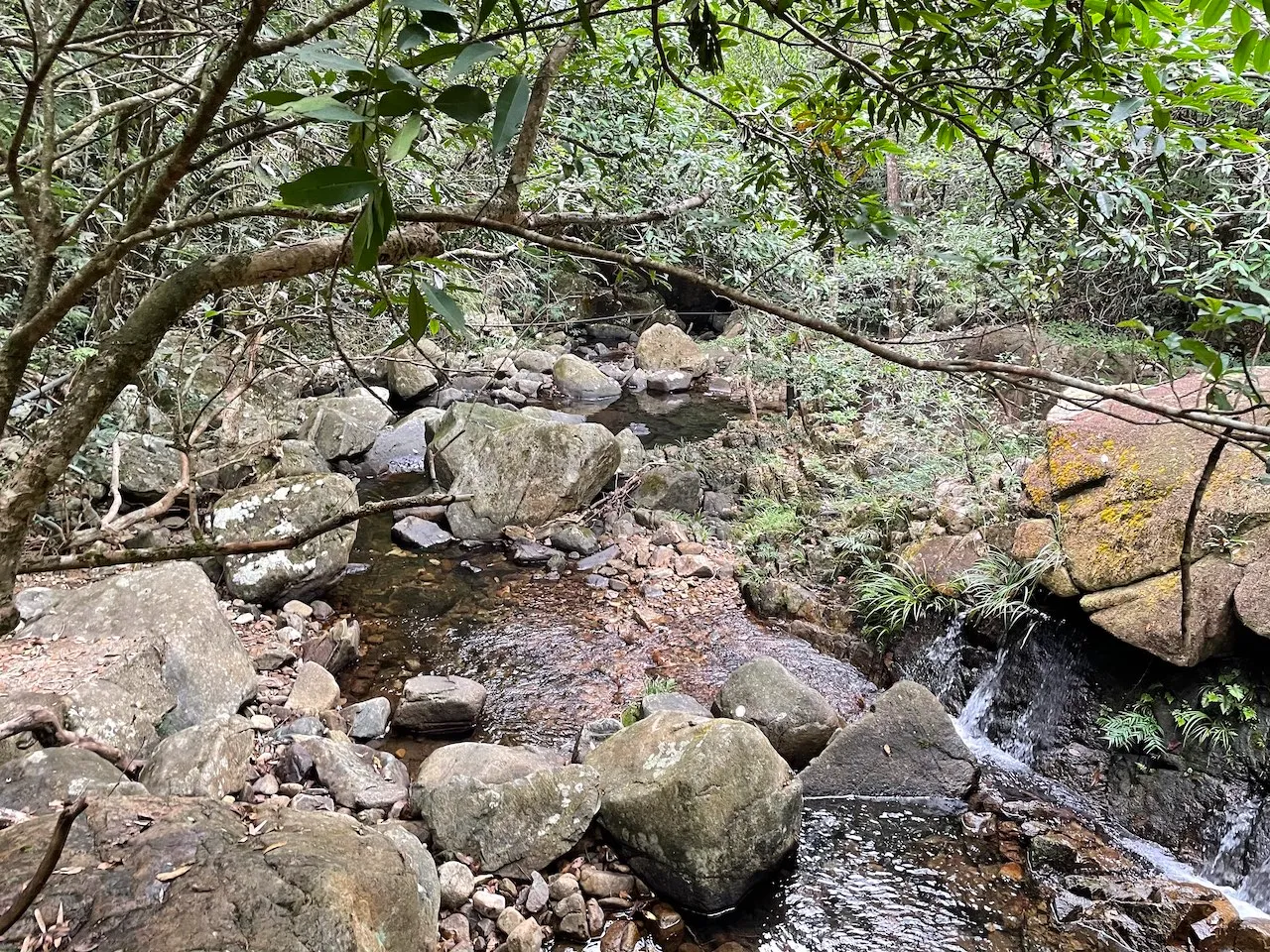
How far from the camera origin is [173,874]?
183cm

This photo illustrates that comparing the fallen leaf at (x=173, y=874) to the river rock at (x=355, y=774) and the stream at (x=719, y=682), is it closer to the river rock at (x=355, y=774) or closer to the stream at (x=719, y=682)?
the river rock at (x=355, y=774)

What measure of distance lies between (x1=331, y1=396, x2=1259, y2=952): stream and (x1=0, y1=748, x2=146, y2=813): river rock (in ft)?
5.48

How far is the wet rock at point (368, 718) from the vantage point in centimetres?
432

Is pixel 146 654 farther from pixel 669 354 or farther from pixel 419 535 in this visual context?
pixel 669 354

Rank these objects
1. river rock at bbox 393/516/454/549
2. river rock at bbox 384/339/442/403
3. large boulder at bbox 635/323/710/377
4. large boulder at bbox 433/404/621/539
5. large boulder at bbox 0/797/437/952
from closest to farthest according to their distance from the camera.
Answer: large boulder at bbox 0/797/437/952 < river rock at bbox 393/516/454/549 < large boulder at bbox 433/404/621/539 < river rock at bbox 384/339/442/403 < large boulder at bbox 635/323/710/377

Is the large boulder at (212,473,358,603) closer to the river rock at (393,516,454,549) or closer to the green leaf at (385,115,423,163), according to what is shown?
the river rock at (393,516,454,549)

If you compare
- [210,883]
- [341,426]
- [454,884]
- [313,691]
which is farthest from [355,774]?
[341,426]

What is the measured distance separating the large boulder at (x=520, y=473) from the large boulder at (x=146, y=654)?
280 cm

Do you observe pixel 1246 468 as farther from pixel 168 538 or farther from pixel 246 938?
pixel 168 538

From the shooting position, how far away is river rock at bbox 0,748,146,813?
254 centimetres

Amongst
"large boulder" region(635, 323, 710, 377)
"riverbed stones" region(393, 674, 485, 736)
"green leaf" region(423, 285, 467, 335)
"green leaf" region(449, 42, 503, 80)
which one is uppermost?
"green leaf" region(449, 42, 503, 80)

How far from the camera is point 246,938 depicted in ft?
5.78

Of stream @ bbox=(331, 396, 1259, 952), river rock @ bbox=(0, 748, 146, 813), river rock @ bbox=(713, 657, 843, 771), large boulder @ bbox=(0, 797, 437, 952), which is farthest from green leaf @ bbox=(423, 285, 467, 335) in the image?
river rock @ bbox=(713, 657, 843, 771)

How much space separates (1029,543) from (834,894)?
8.75 feet
